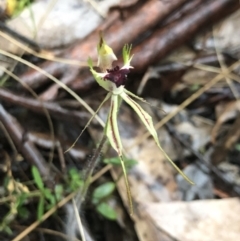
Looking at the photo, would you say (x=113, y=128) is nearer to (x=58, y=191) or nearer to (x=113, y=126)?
(x=113, y=126)

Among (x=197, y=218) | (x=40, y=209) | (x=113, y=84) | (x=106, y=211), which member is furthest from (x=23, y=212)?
(x=113, y=84)

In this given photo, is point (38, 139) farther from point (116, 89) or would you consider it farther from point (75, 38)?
point (116, 89)

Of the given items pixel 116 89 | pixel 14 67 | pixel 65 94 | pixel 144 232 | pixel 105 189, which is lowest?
pixel 144 232

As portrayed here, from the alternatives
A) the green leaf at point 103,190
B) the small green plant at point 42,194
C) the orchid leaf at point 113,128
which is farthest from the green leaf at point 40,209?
the orchid leaf at point 113,128

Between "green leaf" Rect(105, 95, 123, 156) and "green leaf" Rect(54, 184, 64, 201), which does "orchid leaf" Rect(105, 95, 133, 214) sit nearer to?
"green leaf" Rect(105, 95, 123, 156)

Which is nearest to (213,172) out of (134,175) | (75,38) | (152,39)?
(134,175)
